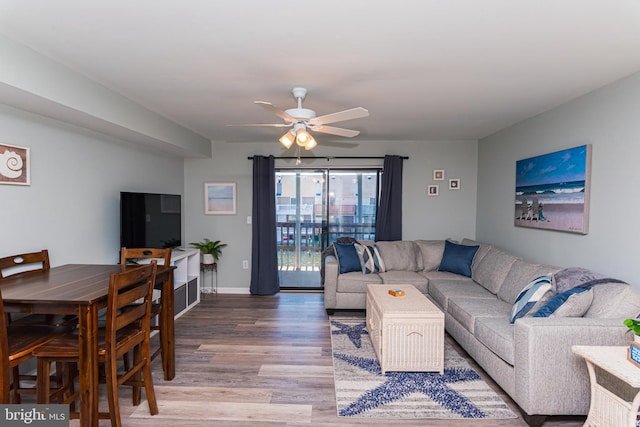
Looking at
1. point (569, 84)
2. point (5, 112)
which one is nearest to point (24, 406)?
point (5, 112)

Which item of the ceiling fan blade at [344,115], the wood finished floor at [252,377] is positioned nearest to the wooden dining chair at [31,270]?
the wood finished floor at [252,377]

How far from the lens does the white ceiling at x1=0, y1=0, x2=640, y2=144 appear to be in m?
1.67

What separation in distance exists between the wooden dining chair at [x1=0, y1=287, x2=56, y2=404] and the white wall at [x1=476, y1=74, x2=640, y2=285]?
13.2ft

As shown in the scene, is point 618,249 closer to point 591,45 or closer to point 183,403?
point 591,45

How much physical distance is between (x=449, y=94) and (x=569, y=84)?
3.01ft

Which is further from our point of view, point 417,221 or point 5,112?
point 417,221

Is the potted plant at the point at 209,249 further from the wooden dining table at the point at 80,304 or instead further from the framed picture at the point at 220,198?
the wooden dining table at the point at 80,304

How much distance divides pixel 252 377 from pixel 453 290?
7.51 ft

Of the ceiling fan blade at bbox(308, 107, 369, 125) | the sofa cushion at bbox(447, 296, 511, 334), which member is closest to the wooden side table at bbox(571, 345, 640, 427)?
the sofa cushion at bbox(447, 296, 511, 334)

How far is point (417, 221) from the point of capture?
17.1 feet

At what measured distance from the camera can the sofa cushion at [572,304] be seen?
2279 millimetres

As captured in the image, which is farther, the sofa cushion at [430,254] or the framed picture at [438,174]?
the framed picture at [438,174]

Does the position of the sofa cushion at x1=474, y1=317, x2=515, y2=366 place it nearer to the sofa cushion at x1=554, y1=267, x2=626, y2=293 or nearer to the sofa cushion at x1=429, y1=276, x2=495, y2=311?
the sofa cushion at x1=554, y1=267, x2=626, y2=293

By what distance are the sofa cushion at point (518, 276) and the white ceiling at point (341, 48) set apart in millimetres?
1580
